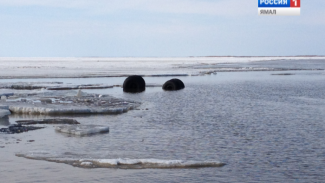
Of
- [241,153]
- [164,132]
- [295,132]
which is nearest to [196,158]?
[241,153]

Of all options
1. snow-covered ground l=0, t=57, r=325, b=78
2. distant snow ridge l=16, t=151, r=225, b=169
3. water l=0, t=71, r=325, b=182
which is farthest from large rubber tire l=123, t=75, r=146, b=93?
distant snow ridge l=16, t=151, r=225, b=169

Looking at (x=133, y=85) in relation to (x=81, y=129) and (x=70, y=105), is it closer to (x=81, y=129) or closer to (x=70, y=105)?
(x=70, y=105)

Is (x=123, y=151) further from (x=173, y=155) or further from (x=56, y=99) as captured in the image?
(x=56, y=99)

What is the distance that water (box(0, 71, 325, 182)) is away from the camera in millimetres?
8508

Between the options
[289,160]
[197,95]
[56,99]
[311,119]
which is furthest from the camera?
[197,95]

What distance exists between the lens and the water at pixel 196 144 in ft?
27.9

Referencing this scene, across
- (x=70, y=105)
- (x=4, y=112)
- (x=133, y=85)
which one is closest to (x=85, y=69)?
(x=133, y=85)

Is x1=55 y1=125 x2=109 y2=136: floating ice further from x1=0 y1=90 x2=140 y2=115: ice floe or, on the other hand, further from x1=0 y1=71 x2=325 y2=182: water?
x1=0 y1=90 x2=140 y2=115: ice floe

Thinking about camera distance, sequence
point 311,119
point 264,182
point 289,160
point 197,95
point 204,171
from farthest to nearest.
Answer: point 197,95, point 311,119, point 289,160, point 204,171, point 264,182

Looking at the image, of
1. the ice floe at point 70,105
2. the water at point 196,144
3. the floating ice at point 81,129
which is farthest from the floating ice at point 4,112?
the floating ice at point 81,129

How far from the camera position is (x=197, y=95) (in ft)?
A: 81.9

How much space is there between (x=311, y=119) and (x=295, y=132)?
3.02 meters

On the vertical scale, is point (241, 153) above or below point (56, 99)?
below

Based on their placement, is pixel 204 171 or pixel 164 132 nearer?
pixel 204 171
